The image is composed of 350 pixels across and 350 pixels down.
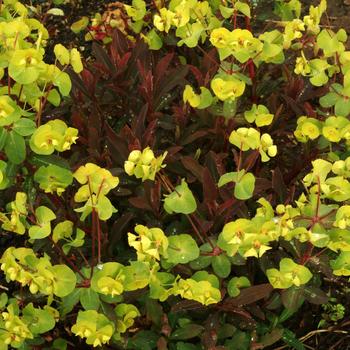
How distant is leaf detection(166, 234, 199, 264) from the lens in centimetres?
162

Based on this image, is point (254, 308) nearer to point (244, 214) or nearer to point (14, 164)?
point (244, 214)

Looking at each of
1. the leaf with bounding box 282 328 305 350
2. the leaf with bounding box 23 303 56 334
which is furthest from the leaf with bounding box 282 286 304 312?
the leaf with bounding box 23 303 56 334

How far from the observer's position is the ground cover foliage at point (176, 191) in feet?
5.28

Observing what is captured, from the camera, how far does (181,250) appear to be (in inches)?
64.4

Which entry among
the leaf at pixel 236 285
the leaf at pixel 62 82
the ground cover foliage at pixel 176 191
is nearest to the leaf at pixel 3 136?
the ground cover foliage at pixel 176 191

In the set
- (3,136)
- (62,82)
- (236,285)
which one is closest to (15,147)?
(3,136)

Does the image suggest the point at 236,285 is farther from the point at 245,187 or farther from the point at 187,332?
→ the point at 245,187

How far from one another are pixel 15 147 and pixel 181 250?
0.48 metres

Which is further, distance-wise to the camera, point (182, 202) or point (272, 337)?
point (272, 337)

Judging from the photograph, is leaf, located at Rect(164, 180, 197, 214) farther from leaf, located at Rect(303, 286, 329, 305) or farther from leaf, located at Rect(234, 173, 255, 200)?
leaf, located at Rect(303, 286, 329, 305)

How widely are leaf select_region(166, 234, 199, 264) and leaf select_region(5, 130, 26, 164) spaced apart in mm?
423

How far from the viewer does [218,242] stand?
1652 mm

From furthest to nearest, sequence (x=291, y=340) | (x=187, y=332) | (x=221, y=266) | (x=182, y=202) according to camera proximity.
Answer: (x=291, y=340)
(x=187, y=332)
(x=221, y=266)
(x=182, y=202)

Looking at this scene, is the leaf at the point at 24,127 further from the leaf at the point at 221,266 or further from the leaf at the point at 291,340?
the leaf at the point at 291,340
